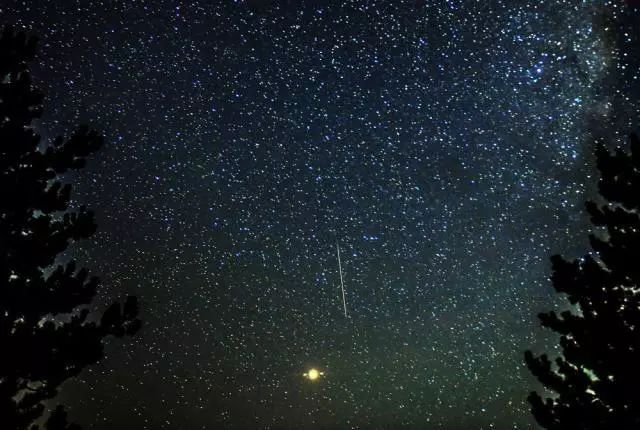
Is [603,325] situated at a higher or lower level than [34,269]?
lower

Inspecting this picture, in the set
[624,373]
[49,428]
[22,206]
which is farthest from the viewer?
[22,206]

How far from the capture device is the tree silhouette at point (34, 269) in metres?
5.94

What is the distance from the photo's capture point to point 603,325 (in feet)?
21.4

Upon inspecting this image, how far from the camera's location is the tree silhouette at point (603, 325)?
626cm

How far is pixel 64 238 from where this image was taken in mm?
6859

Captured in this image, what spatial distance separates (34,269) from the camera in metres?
6.63

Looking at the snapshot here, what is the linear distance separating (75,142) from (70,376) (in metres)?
3.29

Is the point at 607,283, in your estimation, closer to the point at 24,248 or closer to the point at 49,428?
the point at 49,428

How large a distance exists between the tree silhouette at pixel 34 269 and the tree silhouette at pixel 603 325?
19.2 ft

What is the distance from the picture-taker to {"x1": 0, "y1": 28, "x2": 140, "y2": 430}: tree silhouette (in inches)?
234

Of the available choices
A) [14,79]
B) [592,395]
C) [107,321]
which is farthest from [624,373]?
[14,79]

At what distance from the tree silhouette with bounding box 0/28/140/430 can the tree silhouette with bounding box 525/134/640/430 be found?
5851mm

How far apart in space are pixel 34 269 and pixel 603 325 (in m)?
7.69

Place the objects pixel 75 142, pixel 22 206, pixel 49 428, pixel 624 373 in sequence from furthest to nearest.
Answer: pixel 75 142 → pixel 22 206 → pixel 624 373 → pixel 49 428
